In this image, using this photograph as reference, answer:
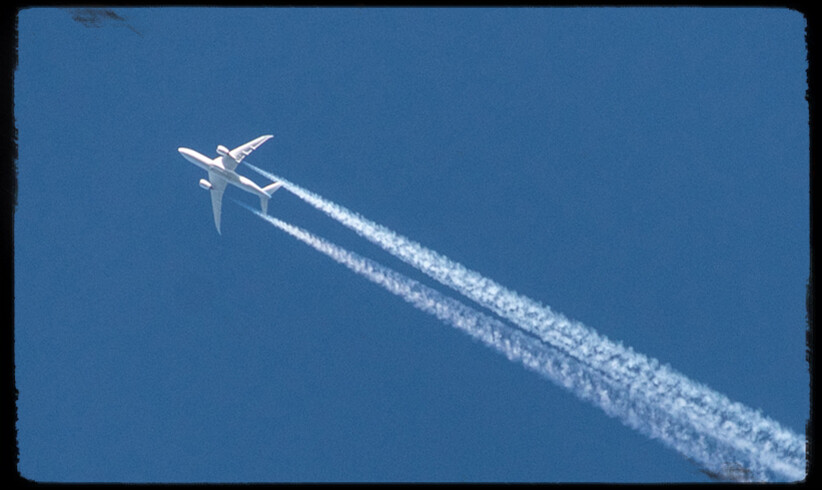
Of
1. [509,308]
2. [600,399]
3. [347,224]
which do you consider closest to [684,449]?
[600,399]

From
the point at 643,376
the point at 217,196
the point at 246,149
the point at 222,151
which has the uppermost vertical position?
the point at 246,149

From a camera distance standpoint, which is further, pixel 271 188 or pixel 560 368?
pixel 271 188

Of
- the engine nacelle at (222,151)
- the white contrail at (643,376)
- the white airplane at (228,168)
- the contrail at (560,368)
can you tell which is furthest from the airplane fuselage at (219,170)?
the white contrail at (643,376)

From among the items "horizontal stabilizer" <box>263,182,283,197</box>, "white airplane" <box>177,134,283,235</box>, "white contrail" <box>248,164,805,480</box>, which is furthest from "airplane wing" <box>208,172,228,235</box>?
"white contrail" <box>248,164,805,480</box>

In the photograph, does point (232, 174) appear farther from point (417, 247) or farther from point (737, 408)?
point (737, 408)

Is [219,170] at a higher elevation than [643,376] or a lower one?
higher

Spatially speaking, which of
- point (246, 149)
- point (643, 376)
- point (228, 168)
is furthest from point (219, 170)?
point (643, 376)

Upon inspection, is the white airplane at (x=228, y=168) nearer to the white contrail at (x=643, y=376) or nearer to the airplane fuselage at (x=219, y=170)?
the airplane fuselage at (x=219, y=170)

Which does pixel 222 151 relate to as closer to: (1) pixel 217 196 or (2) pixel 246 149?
(2) pixel 246 149
